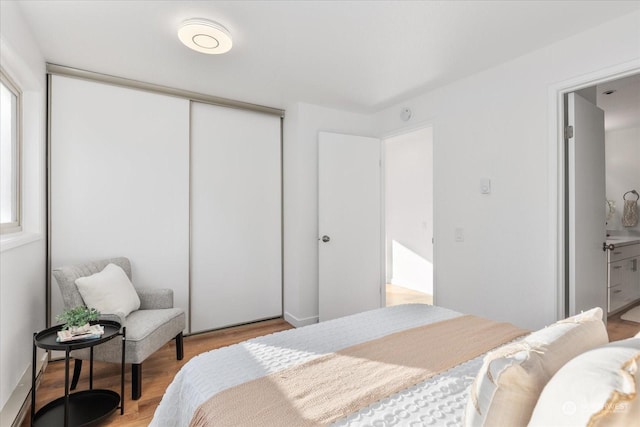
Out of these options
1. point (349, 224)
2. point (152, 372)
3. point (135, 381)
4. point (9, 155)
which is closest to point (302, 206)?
point (349, 224)

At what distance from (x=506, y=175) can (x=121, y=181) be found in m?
3.21

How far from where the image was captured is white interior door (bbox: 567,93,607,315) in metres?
2.36

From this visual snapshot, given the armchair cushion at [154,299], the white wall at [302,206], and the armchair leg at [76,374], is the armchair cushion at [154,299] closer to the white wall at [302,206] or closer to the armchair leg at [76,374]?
the armchair leg at [76,374]

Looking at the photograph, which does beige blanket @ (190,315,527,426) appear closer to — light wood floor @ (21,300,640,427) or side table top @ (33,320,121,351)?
side table top @ (33,320,121,351)

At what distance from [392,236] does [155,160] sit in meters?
4.04

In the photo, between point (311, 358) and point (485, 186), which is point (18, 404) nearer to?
point (311, 358)

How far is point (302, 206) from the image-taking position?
11.8 feet

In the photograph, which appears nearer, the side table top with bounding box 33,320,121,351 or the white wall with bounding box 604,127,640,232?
the side table top with bounding box 33,320,121,351

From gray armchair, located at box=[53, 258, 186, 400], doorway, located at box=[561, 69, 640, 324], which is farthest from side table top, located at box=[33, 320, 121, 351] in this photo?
doorway, located at box=[561, 69, 640, 324]

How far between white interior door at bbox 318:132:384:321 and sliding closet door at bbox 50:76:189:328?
1399 mm

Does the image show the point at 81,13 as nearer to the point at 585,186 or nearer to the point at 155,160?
the point at 155,160

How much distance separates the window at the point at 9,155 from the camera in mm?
2102

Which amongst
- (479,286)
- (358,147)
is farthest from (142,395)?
(358,147)

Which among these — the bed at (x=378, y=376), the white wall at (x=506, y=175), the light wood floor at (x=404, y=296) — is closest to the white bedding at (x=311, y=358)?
the bed at (x=378, y=376)
